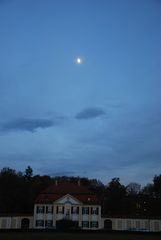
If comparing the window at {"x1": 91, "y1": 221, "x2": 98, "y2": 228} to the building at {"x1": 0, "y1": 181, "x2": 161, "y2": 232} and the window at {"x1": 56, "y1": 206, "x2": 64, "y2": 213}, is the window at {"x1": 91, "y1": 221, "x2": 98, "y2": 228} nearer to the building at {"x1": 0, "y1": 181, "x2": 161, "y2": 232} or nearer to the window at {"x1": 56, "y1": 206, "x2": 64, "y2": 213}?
the building at {"x1": 0, "y1": 181, "x2": 161, "y2": 232}

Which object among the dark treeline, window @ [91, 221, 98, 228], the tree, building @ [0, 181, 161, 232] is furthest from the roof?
the tree

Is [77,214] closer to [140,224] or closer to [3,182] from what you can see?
[140,224]

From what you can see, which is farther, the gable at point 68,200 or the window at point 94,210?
the gable at point 68,200

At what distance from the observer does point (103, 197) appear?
364ft

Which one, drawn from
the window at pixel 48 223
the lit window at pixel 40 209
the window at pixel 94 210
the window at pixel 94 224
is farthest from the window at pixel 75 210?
the lit window at pixel 40 209

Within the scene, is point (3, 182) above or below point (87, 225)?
above

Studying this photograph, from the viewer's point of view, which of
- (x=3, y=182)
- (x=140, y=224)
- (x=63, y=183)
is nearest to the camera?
(x=140, y=224)

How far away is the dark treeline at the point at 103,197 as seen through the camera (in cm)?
9762

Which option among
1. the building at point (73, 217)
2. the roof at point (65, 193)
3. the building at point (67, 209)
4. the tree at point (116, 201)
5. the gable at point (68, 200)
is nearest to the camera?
the building at point (73, 217)

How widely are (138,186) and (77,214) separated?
2355 inches

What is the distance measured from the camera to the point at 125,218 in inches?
3361

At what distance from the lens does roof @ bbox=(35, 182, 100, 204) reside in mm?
88188

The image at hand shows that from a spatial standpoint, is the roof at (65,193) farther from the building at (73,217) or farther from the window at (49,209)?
the window at (49,209)

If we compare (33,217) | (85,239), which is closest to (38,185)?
(33,217)
